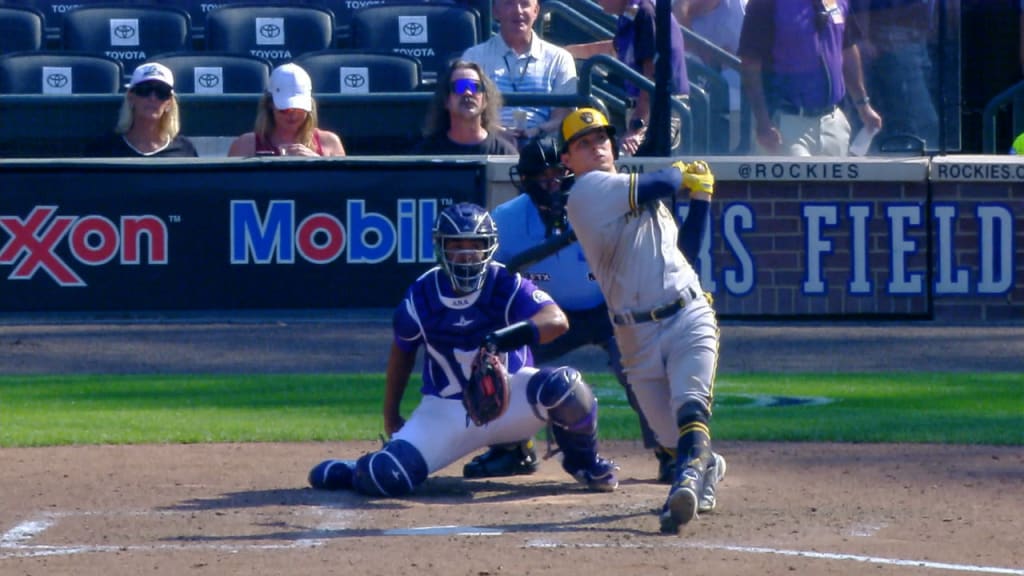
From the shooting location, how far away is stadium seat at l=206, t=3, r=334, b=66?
14.3 metres

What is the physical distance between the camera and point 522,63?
12.7 meters

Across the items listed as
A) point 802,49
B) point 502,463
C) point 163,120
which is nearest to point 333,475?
point 502,463

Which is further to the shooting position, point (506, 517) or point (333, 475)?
point (333, 475)

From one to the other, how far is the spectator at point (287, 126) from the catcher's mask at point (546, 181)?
14.3ft

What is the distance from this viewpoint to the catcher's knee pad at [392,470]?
260 inches

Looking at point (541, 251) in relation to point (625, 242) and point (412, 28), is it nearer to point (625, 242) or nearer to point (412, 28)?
point (625, 242)

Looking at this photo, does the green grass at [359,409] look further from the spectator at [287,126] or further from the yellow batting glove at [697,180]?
the yellow batting glove at [697,180]

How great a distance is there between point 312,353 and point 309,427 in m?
2.72

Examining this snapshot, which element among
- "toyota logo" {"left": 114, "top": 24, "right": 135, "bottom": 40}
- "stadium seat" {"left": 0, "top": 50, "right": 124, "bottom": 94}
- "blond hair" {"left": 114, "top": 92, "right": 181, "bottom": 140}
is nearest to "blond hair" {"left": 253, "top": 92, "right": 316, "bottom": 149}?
"blond hair" {"left": 114, "top": 92, "right": 181, "bottom": 140}

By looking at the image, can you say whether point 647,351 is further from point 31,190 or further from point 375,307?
point 31,190

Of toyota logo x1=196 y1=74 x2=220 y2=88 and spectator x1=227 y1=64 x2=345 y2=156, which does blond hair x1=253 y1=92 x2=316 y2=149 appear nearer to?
spectator x1=227 y1=64 x2=345 y2=156

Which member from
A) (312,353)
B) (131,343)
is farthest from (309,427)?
(131,343)

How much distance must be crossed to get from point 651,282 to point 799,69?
590 cm

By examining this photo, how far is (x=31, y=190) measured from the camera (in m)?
12.1
